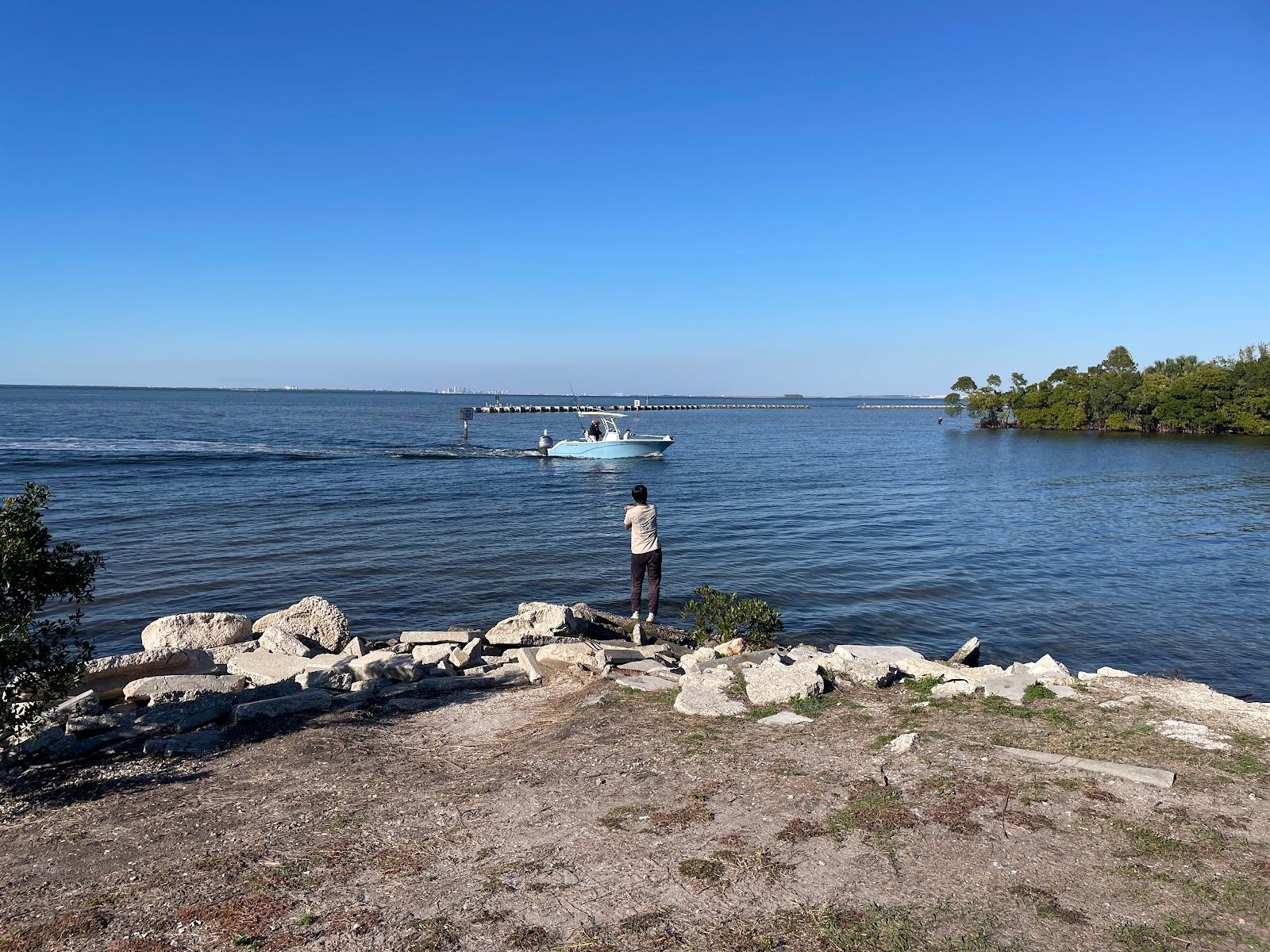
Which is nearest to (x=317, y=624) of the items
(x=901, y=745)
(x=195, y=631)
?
(x=195, y=631)

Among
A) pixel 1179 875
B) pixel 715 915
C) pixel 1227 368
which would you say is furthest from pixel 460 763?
pixel 1227 368

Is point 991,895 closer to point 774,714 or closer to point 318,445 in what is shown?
point 774,714

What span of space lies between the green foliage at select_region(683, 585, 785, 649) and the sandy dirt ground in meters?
4.21

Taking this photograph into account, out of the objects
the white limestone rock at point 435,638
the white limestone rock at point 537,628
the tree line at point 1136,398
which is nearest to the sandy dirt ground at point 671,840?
the white limestone rock at point 537,628

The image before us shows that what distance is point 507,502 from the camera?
3403 cm

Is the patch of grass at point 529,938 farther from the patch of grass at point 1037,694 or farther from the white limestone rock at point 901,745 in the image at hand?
the patch of grass at point 1037,694

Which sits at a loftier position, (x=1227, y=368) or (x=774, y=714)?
(x=1227, y=368)

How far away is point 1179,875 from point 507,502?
1199 inches

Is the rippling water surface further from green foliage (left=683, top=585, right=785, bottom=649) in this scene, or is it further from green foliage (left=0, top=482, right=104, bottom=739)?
green foliage (left=0, top=482, right=104, bottom=739)

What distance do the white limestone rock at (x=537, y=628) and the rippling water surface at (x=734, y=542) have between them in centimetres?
335

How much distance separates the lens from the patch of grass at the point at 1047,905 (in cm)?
450

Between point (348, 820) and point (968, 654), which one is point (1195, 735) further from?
point (348, 820)

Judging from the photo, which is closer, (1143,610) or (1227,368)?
(1143,610)

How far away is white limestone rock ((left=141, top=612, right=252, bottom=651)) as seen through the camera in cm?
1245
